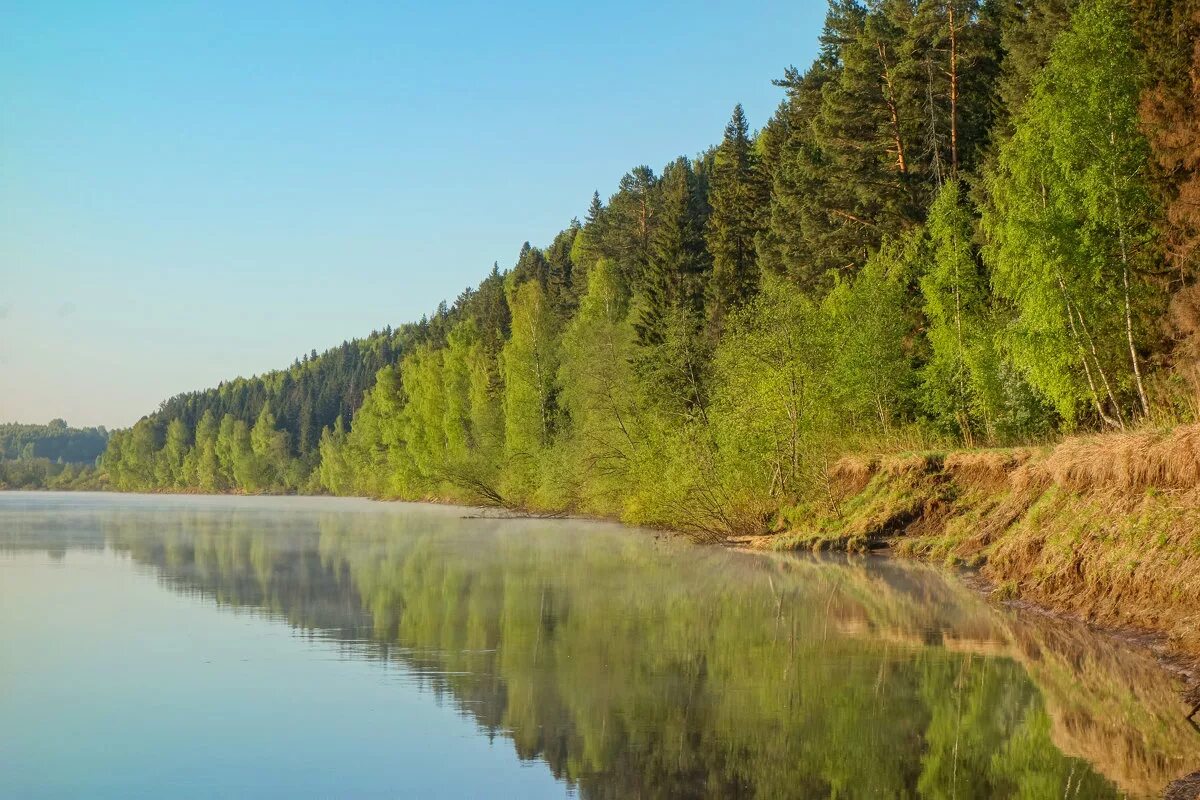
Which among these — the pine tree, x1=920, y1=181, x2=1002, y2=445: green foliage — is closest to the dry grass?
x1=920, y1=181, x2=1002, y2=445: green foliage

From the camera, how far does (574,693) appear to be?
14930 millimetres

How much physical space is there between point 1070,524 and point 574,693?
35.8 feet

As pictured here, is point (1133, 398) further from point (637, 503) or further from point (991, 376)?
point (637, 503)

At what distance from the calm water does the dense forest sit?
7086 millimetres

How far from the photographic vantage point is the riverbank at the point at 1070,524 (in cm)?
1717

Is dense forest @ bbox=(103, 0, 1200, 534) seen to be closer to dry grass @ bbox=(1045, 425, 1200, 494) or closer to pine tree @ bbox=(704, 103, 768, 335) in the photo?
pine tree @ bbox=(704, 103, 768, 335)

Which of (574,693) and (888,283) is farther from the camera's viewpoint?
(888,283)

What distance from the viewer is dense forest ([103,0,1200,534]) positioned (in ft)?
94.7

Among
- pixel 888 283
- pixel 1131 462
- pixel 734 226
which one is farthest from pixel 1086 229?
pixel 734 226

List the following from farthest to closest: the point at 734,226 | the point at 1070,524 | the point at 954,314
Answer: the point at 734,226
the point at 954,314
the point at 1070,524

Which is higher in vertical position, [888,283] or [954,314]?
[888,283]

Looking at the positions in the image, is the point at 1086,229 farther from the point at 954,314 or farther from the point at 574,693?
the point at 574,693

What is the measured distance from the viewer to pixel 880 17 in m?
51.4

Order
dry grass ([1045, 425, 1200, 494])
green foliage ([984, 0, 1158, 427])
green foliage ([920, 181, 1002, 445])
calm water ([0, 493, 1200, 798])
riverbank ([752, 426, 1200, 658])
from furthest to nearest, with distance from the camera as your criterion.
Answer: green foliage ([920, 181, 1002, 445])
green foliage ([984, 0, 1158, 427])
dry grass ([1045, 425, 1200, 494])
riverbank ([752, 426, 1200, 658])
calm water ([0, 493, 1200, 798])
